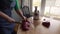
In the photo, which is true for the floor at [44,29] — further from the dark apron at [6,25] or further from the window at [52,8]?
the window at [52,8]

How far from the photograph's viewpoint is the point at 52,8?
1680mm

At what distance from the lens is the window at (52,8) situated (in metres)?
1.64

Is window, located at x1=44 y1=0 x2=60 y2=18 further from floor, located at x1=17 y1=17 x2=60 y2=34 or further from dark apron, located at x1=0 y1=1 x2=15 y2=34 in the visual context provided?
dark apron, located at x1=0 y1=1 x2=15 y2=34

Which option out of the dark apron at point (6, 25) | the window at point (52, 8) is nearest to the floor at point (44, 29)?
the dark apron at point (6, 25)

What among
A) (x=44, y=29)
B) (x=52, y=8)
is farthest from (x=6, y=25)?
(x=52, y=8)

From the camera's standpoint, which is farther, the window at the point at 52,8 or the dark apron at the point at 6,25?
the window at the point at 52,8

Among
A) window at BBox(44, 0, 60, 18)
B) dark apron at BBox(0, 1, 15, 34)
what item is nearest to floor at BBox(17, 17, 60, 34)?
dark apron at BBox(0, 1, 15, 34)

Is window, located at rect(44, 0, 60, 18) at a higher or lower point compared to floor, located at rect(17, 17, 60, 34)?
higher

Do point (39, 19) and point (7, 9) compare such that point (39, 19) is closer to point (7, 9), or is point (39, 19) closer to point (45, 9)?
point (45, 9)

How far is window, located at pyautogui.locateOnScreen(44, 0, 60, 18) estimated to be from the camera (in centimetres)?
164

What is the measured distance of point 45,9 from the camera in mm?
1719

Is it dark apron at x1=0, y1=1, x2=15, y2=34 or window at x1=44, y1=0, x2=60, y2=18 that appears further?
window at x1=44, y1=0, x2=60, y2=18

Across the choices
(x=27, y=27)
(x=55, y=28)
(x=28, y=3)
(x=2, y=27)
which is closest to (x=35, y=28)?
(x=27, y=27)

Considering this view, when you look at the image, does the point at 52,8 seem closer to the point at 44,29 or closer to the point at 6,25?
the point at 44,29
